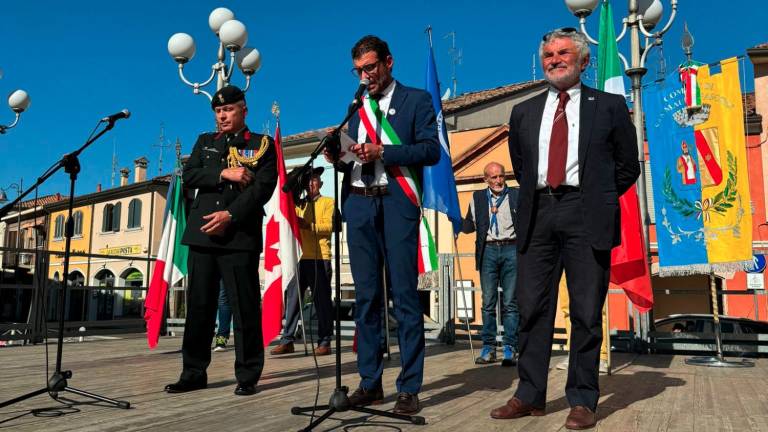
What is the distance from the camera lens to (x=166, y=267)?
5.79 meters

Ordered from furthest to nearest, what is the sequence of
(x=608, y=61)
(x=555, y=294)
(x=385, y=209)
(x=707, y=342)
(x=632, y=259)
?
1. (x=707, y=342)
2. (x=608, y=61)
3. (x=632, y=259)
4. (x=385, y=209)
5. (x=555, y=294)

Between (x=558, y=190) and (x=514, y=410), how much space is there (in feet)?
3.64

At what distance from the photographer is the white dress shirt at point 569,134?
308cm

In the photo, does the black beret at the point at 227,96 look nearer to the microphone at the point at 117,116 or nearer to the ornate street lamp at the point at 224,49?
the microphone at the point at 117,116

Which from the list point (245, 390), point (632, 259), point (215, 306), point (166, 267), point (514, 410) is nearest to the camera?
point (514, 410)

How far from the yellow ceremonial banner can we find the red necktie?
156 inches

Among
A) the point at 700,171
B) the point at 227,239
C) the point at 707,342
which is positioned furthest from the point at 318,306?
the point at 707,342

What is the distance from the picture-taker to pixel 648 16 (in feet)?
30.6

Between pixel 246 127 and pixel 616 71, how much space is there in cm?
337

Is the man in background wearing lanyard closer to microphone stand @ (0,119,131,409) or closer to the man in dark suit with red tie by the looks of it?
the man in dark suit with red tie

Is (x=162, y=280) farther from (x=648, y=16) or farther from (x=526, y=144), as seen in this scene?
(x=648, y=16)

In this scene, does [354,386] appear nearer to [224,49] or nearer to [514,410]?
[514,410]

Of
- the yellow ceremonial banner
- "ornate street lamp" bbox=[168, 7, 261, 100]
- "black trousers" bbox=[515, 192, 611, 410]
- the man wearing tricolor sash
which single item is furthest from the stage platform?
"ornate street lamp" bbox=[168, 7, 261, 100]

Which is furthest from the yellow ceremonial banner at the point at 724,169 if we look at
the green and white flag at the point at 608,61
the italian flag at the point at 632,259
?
the italian flag at the point at 632,259
